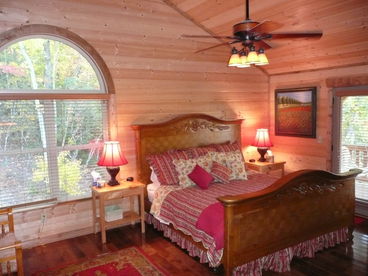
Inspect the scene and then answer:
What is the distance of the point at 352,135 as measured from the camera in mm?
4664

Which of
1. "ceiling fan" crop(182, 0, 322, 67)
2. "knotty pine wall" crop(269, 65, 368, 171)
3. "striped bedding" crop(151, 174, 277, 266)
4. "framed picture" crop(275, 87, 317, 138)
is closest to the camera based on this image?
"ceiling fan" crop(182, 0, 322, 67)

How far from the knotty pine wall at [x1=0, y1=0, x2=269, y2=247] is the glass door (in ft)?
5.50

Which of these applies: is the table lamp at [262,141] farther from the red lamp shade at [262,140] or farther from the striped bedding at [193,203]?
the striped bedding at [193,203]

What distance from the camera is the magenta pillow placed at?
3.93 meters

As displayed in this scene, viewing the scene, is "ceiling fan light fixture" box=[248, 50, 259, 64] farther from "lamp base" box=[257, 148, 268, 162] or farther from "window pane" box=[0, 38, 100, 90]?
"lamp base" box=[257, 148, 268, 162]

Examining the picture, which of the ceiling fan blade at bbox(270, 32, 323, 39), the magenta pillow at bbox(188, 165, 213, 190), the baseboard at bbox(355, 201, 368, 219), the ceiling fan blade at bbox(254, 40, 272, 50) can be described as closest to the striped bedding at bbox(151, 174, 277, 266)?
the magenta pillow at bbox(188, 165, 213, 190)

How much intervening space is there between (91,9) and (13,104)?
154cm

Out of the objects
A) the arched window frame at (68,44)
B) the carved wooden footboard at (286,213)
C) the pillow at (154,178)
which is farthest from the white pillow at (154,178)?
the carved wooden footboard at (286,213)

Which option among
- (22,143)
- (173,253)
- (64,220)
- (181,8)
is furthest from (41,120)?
(181,8)

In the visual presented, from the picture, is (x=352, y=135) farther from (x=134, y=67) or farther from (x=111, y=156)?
(x=111, y=156)

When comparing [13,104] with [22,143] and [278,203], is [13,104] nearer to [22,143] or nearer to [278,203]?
[22,143]

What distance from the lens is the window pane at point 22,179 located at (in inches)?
143

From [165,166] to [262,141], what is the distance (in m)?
1.99

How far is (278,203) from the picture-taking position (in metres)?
3.02
